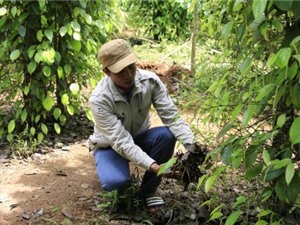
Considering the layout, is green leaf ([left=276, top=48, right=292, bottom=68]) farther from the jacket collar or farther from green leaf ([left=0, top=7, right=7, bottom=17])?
green leaf ([left=0, top=7, right=7, bottom=17])

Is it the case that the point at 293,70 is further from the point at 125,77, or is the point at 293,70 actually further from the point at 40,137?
the point at 40,137

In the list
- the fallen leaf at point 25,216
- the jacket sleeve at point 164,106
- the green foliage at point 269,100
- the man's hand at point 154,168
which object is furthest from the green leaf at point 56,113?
the green foliage at point 269,100

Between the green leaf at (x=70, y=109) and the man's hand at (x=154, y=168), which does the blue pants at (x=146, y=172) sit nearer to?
the man's hand at (x=154, y=168)

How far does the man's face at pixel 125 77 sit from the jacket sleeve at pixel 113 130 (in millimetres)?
144

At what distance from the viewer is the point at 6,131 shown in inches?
143

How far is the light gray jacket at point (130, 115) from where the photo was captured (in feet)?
7.87

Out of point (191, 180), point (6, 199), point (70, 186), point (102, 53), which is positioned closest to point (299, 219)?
point (191, 180)

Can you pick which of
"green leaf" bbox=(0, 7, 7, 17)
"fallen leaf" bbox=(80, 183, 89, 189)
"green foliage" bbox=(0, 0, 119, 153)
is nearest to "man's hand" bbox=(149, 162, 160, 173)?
"fallen leaf" bbox=(80, 183, 89, 189)

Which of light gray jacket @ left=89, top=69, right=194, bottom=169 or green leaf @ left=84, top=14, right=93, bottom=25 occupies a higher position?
green leaf @ left=84, top=14, right=93, bottom=25

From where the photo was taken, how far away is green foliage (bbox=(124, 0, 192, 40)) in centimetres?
771

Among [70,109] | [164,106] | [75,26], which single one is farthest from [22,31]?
[164,106]

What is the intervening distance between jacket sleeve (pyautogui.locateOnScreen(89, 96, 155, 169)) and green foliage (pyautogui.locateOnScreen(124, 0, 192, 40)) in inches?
215

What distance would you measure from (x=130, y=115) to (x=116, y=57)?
0.42 meters

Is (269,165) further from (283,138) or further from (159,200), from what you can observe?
(159,200)
